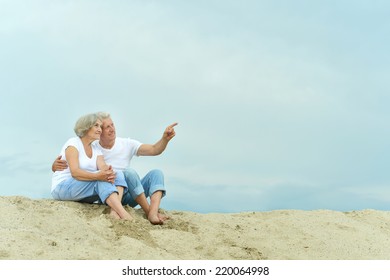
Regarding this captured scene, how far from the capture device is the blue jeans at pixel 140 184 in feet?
18.9

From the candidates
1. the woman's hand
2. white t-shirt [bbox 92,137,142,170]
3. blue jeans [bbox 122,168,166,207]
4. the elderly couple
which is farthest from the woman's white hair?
blue jeans [bbox 122,168,166,207]

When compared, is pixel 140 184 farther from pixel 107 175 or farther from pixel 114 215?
pixel 114 215

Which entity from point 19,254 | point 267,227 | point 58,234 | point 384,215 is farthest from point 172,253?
point 384,215

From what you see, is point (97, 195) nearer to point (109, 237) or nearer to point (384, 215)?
point (109, 237)

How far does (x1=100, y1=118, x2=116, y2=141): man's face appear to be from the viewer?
18.8ft

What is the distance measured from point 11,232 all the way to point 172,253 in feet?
4.49

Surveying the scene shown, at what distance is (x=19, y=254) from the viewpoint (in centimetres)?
408

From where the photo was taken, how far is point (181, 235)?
530 cm

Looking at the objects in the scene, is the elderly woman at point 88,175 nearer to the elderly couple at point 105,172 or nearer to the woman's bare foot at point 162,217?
the elderly couple at point 105,172

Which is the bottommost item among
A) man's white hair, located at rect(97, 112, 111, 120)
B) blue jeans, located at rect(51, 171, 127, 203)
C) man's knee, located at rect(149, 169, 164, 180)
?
blue jeans, located at rect(51, 171, 127, 203)

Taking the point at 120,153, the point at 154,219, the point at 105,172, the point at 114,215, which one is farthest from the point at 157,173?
the point at 114,215

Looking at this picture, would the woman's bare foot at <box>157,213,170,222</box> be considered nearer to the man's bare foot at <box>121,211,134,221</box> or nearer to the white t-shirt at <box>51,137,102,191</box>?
the man's bare foot at <box>121,211,134,221</box>

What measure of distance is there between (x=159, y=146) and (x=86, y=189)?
92 centimetres

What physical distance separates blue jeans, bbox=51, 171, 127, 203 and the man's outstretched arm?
47 centimetres
